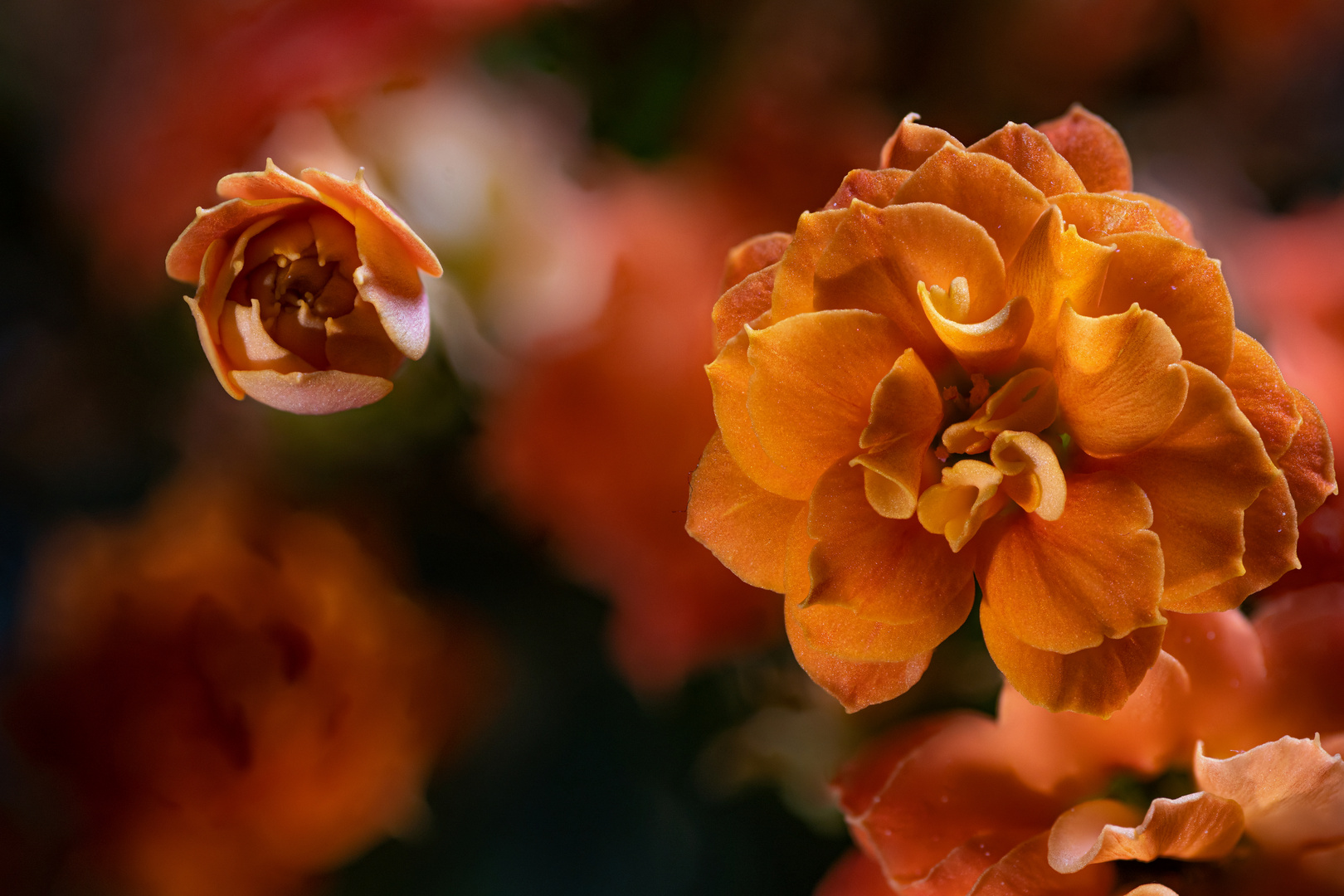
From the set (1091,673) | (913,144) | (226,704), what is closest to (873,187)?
(913,144)

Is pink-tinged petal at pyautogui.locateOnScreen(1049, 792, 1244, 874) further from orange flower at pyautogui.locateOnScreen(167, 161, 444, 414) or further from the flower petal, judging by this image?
orange flower at pyautogui.locateOnScreen(167, 161, 444, 414)

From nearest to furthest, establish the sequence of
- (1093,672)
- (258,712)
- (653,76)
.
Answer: (1093,672), (258,712), (653,76)

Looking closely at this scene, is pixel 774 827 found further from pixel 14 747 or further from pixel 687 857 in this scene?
pixel 14 747

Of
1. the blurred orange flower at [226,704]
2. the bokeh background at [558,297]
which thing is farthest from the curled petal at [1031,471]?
the blurred orange flower at [226,704]

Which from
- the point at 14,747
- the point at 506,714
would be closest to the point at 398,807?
the point at 506,714

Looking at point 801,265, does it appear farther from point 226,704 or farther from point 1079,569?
point 226,704

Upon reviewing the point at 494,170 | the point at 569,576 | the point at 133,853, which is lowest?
the point at 133,853

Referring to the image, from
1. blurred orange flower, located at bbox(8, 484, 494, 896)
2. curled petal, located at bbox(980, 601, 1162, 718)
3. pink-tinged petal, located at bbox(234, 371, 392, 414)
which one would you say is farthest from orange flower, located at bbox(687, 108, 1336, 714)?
blurred orange flower, located at bbox(8, 484, 494, 896)
